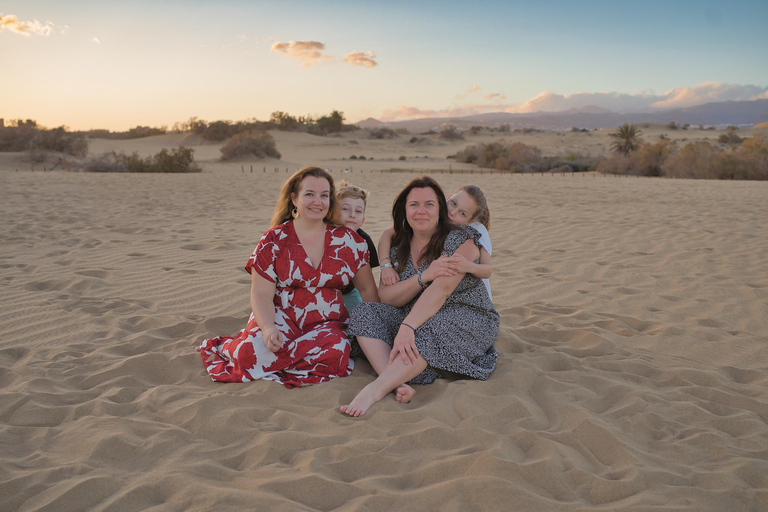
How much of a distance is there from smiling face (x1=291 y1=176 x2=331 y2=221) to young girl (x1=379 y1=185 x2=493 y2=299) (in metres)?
0.50

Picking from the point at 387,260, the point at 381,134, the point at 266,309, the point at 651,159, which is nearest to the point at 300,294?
the point at 266,309

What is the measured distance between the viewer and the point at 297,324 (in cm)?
420

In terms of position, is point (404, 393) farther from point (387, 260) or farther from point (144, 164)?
point (144, 164)

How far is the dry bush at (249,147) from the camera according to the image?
3228 centimetres

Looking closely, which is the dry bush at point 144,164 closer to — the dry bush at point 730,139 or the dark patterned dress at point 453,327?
the dark patterned dress at point 453,327

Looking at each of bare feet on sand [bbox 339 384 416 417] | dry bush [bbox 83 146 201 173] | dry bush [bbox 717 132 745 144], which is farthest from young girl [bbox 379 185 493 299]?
dry bush [bbox 717 132 745 144]

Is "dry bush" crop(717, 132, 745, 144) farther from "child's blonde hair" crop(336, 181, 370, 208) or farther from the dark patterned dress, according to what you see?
the dark patterned dress

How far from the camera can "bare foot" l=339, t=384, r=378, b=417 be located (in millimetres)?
3395

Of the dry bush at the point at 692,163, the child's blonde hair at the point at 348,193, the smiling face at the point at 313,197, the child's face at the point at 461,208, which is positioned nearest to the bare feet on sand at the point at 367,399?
the smiling face at the point at 313,197

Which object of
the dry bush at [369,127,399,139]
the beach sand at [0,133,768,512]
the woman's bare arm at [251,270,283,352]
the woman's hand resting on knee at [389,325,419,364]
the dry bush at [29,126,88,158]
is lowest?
the beach sand at [0,133,768,512]

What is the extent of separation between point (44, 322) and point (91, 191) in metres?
9.92

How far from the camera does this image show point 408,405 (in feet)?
11.7

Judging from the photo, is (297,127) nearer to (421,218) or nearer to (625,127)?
(625,127)

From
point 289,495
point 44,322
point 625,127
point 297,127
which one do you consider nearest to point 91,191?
Result: point 44,322
